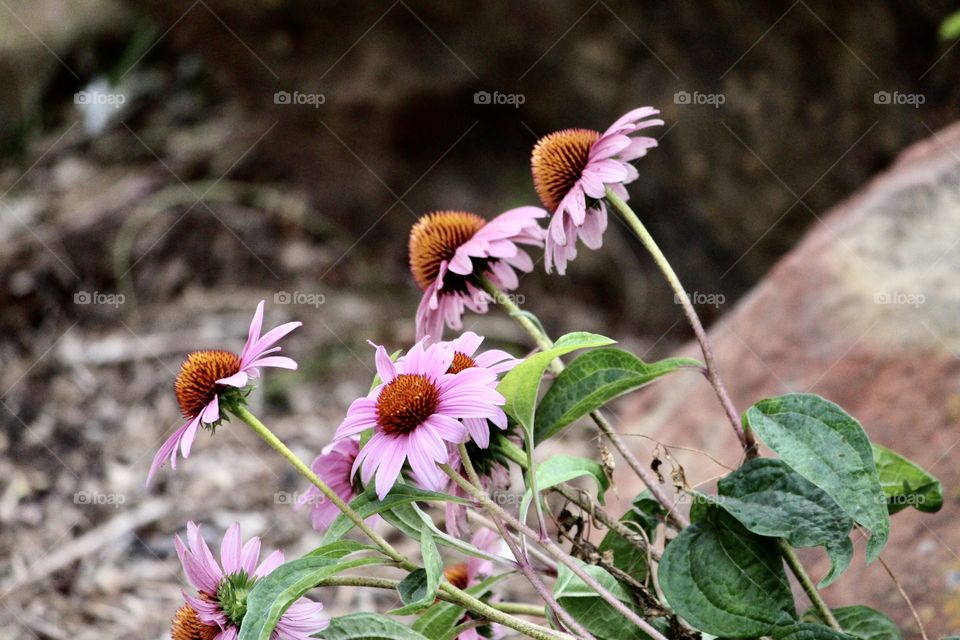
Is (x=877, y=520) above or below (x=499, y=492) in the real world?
below

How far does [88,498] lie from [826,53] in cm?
324

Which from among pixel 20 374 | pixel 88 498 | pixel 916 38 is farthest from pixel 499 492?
pixel 916 38

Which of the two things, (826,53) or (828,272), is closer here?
(828,272)

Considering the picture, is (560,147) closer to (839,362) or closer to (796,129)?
(839,362)

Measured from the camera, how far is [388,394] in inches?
46.7

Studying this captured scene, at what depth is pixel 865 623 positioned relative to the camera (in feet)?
4.89
